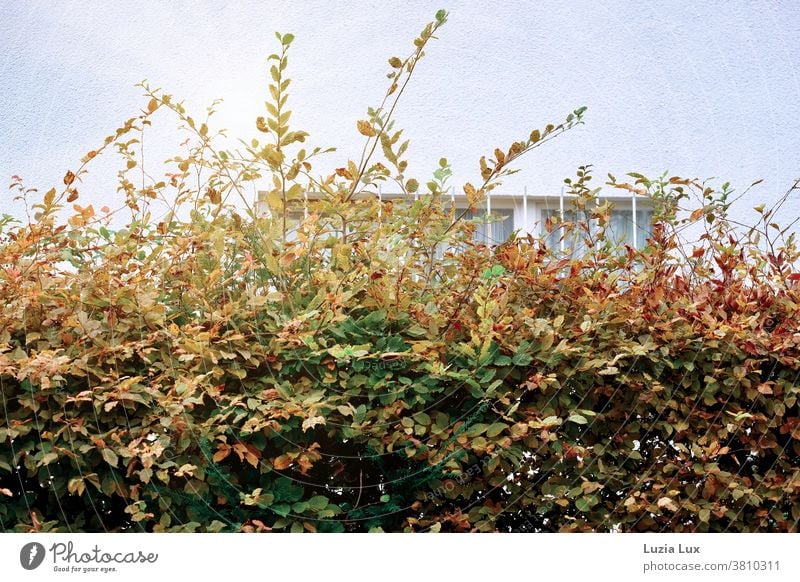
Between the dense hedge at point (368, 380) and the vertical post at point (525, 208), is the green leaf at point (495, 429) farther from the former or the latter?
the vertical post at point (525, 208)

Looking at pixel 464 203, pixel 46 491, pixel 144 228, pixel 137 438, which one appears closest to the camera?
pixel 137 438

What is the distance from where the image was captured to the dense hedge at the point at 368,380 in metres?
2.30

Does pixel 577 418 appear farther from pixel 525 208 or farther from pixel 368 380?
pixel 525 208

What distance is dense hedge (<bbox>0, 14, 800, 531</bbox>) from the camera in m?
2.30

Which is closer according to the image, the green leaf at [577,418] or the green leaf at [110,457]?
the green leaf at [110,457]

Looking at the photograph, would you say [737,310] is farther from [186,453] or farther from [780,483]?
[186,453]

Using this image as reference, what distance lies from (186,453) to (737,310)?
1768 millimetres

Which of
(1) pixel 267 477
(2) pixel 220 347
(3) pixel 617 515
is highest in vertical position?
(2) pixel 220 347

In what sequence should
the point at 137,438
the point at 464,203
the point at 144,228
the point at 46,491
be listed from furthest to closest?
the point at 464,203 → the point at 144,228 → the point at 46,491 → the point at 137,438

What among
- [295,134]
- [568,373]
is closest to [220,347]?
[295,134]

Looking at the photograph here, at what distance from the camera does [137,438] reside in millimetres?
2275

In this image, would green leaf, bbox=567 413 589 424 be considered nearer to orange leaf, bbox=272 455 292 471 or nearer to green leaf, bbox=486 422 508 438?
green leaf, bbox=486 422 508 438

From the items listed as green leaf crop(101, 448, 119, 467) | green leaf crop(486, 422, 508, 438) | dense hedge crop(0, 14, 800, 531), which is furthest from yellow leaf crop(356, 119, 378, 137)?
green leaf crop(101, 448, 119, 467)

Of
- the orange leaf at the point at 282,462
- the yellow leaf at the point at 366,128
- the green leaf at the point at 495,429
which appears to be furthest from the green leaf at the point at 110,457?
the yellow leaf at the point at 366,128
